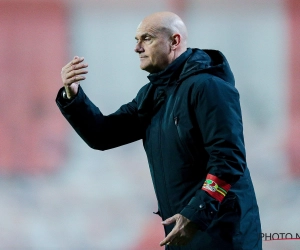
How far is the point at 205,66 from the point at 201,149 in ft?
0.91

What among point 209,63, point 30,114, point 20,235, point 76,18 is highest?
point 76,18

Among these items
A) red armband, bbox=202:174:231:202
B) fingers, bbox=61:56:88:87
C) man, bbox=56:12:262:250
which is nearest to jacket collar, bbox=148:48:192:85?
man, bbox=56:12:262:250

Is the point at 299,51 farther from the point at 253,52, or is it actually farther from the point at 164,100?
the point at 164,100

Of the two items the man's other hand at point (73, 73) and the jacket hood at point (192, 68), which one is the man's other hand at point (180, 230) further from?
the man's other hand at point (73, 73)

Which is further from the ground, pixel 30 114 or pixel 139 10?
pixel 139 10

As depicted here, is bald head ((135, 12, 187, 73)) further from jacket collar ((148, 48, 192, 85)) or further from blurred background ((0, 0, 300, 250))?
blurred background ((0, 0, 300, 250))

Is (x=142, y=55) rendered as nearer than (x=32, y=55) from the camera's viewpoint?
Yes

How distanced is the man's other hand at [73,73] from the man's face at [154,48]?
0.20 metres

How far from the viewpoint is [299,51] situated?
10.6 ft

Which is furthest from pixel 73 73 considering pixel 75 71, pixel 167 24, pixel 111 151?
pixel 111 151

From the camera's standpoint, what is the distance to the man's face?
2.10 m

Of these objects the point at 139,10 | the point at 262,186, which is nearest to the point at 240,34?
the point at 139,10

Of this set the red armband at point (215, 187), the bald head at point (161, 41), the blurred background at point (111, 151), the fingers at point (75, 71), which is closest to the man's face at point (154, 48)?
the bald head at point (161, 41)

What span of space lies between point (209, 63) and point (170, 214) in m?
0.51
